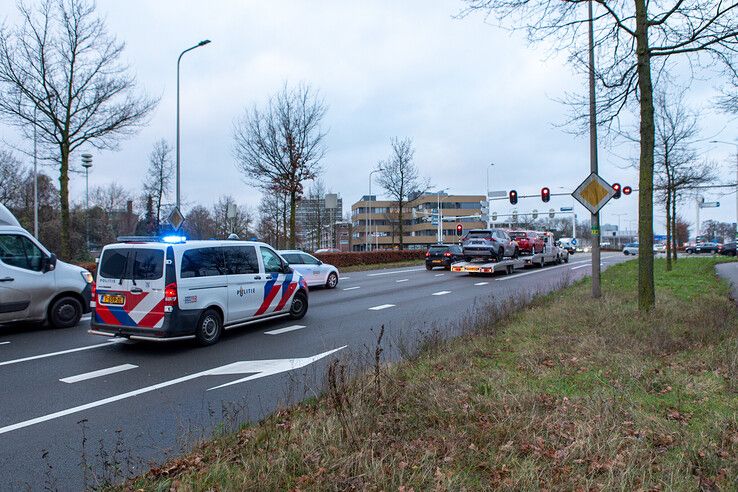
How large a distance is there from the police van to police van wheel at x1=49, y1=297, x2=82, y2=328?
2.69m

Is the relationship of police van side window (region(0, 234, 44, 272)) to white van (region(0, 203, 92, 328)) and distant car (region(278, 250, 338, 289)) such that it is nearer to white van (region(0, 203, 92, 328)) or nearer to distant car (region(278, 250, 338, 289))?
white van (region(0, 203, 92, 328))

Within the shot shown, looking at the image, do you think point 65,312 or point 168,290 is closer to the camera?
point 168,290

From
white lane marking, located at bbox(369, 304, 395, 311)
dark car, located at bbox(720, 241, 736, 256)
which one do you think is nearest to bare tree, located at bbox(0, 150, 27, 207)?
white lane marking, located at bbox(369, 304, 395, 311)

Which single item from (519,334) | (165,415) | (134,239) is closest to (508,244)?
(519,334)

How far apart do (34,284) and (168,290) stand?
4196 mm

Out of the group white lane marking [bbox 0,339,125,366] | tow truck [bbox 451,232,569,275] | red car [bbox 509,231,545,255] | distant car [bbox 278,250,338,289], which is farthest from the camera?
red car [bbox 509,231,545,255]

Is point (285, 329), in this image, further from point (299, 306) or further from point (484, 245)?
point (484, 245)

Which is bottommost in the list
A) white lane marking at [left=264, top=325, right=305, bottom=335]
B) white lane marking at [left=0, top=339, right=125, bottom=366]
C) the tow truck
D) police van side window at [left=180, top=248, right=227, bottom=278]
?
white lane marking at [left=264, top=325, right=305, bottom=335]

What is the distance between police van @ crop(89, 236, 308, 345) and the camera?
794 cm

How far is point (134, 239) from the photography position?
8461mm

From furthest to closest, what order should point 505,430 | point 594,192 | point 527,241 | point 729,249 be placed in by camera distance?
point 729,249, point 527,241, point 594,192, point 505,430

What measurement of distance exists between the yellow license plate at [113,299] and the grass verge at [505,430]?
15.5 ft

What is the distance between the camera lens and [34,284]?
1011 cm

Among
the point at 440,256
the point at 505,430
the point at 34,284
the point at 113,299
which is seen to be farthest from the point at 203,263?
the point at 440,256
